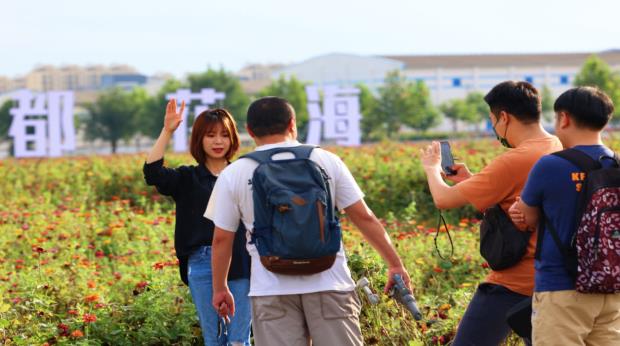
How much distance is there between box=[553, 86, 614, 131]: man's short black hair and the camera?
3.16 m

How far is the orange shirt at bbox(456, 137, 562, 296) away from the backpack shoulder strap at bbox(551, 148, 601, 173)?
216 mm

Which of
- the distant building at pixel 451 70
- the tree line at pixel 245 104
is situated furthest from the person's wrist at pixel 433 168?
the distant building at pixel 451 70

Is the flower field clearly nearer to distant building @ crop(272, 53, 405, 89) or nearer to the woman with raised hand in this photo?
the woman with raised hand

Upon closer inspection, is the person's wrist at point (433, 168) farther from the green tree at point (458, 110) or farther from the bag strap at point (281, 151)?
the green tree at point (458, 110)

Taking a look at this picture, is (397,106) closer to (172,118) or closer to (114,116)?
(114,116)

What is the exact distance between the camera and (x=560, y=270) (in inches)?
122

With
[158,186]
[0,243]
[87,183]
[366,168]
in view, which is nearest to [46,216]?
[0,243]

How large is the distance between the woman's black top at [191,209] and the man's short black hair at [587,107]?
159 centimetres

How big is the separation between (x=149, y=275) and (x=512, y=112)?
290cm

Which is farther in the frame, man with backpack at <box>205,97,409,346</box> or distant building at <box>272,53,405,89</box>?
distant building at <box>272,53,405,89</box>

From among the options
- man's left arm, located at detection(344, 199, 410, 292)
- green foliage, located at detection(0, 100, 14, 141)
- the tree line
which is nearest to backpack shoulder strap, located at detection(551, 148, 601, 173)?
man's left arm, located at detection(344, 199, 410, 292)

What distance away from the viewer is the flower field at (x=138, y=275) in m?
4.88

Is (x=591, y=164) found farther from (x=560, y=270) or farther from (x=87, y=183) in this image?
(x=87, y=183)

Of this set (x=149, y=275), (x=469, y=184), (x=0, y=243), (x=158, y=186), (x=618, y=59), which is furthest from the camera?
(x=618, y=59)
